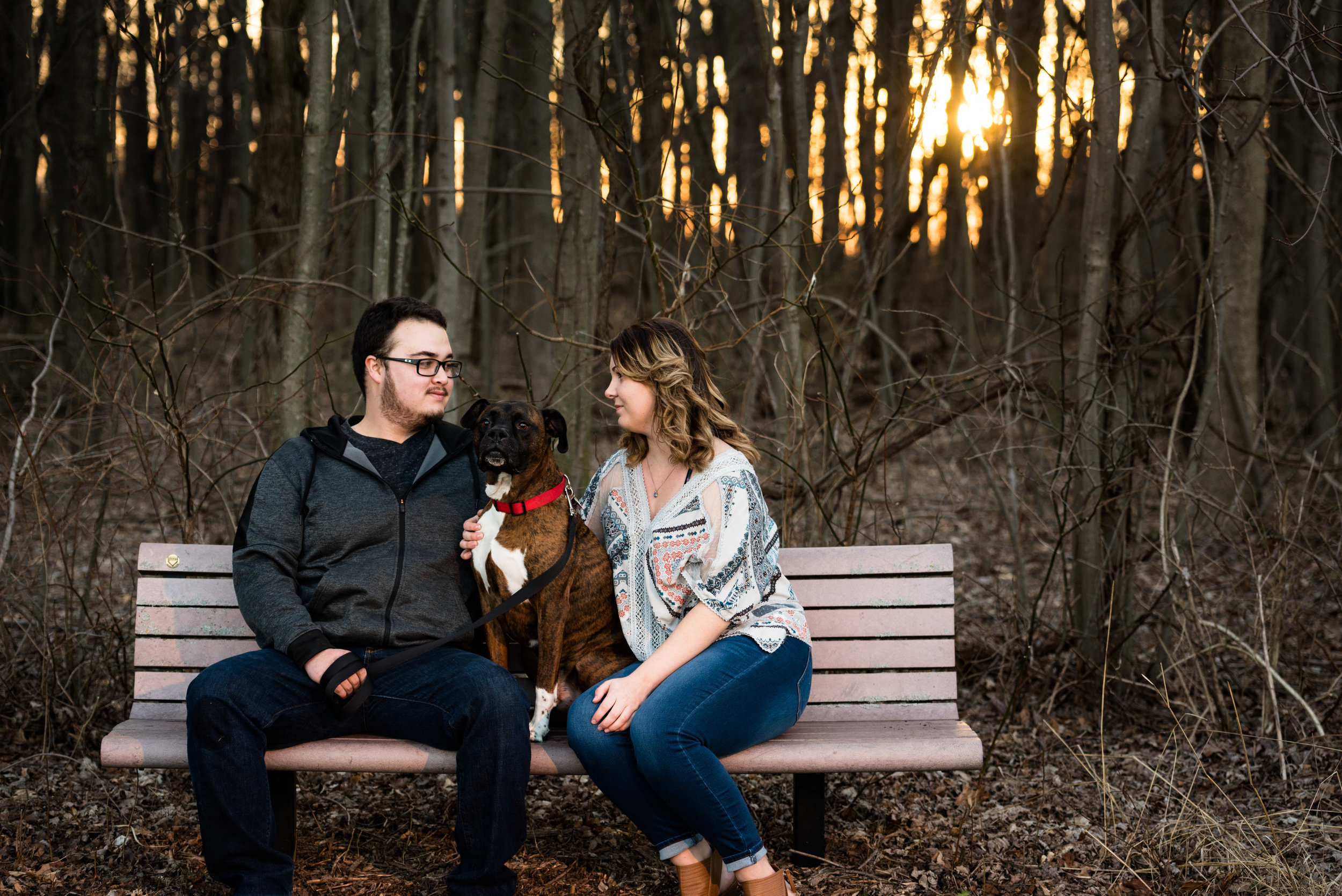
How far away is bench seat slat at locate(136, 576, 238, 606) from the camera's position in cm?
353

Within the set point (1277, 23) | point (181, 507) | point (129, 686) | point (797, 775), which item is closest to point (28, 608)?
point (129, 686)

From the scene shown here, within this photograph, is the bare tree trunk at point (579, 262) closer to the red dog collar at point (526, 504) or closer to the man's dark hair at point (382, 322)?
the man's dark hair at point (382, 322)

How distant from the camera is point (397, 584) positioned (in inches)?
124

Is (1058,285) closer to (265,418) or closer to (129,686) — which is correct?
(265,418)

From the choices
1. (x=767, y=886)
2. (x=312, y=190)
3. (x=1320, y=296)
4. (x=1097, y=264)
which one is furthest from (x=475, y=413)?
(x=1320, y=296)

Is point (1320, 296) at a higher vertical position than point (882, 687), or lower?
higher

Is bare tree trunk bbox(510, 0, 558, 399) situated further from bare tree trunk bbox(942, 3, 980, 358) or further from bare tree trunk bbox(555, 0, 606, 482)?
bare tree trunk bbox(942, 3, 980, 358)

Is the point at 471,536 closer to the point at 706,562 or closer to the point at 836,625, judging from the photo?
the point at 706,562

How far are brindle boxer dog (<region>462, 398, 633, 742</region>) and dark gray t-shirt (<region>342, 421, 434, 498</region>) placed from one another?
0.62ft

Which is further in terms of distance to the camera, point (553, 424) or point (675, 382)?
point (553, 424)

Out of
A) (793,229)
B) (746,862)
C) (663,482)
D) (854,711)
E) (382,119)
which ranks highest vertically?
(382,119)

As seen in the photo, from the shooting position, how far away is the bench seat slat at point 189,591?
11.6ft

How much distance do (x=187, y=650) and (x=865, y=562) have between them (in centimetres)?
235

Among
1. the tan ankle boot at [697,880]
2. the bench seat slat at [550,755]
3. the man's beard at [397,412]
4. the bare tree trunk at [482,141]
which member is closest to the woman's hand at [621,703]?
the bench seat slat at [550,755]
